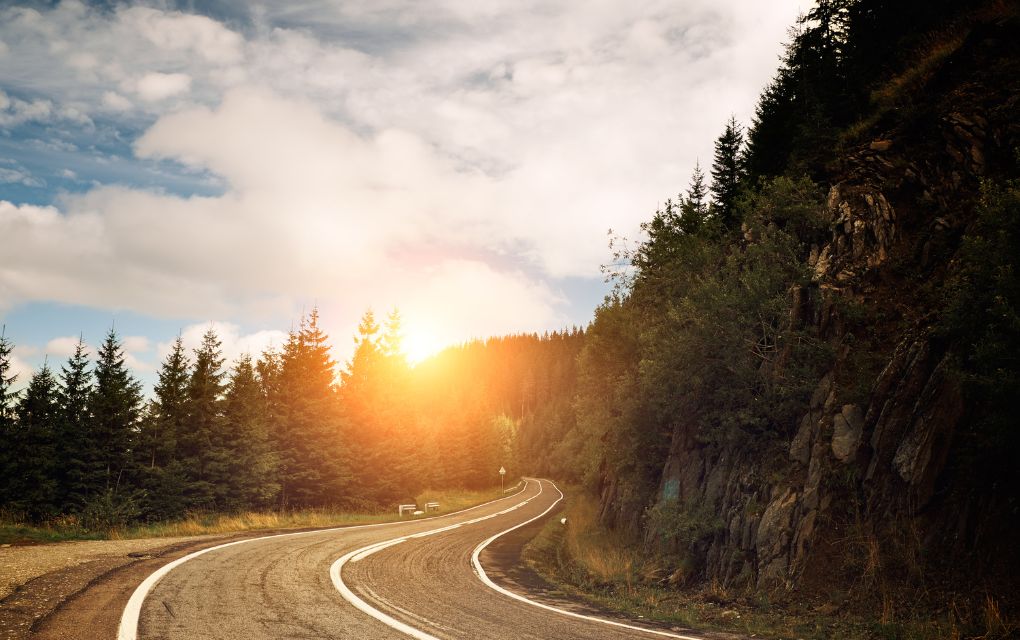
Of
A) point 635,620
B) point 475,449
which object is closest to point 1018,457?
point 635,620

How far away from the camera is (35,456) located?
20.9 m

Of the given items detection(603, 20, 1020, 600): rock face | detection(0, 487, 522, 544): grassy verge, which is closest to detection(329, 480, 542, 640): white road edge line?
detection(0, 487, 522, 544): grassy verge

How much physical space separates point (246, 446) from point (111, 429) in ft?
18.9

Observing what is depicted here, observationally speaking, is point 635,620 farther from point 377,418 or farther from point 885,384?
point 377,418

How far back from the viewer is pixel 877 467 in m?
9.51

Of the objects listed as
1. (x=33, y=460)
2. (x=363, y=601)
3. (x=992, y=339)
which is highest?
(x=992, y=339)

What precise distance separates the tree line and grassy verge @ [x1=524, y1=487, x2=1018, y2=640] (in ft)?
56.9

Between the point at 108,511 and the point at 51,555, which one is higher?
the point at 51,555

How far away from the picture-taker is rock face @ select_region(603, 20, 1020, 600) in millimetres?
8992

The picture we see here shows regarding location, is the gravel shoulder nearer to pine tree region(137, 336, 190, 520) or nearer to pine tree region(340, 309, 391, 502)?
pine tree region(137, 336, 190, 520)

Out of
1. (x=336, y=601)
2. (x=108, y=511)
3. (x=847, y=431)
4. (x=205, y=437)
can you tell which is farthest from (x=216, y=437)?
(x=847, y=431)

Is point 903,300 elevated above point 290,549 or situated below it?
above

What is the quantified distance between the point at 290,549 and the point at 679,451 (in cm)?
1162

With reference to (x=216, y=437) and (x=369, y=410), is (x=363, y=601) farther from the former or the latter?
(x=369, y=410)
